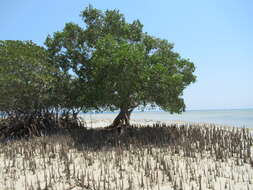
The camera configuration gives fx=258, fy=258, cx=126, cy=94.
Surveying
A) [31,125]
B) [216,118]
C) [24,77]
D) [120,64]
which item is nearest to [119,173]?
[120,64]

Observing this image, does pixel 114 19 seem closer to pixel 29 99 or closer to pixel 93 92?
pixel 93 92

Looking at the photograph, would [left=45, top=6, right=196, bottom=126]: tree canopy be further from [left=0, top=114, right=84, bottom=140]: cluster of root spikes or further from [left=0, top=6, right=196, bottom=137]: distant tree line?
[left=0, top=114, right=84, bottom=140]: cluster of root spikes

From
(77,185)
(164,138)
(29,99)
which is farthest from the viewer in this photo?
(29,99)

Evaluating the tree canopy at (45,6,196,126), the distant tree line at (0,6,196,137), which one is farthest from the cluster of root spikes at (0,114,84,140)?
the tree canopy at (45,6,196,126)

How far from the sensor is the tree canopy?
911 centimetres

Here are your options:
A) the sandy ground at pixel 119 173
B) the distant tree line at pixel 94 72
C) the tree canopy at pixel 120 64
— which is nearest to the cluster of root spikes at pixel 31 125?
the distant tree line at pixel 94 72

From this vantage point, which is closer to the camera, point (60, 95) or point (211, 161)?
point (211, 161)

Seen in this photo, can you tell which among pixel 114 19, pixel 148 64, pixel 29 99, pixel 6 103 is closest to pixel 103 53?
pixel 148 64

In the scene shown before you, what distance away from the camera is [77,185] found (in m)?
5.18

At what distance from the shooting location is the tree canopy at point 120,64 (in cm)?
911

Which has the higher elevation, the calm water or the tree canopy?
the tree canopy

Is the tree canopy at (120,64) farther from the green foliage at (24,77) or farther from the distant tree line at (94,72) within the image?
the green foliage at (24,77)

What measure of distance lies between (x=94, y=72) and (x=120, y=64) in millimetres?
1083

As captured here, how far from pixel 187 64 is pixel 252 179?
675 cm
